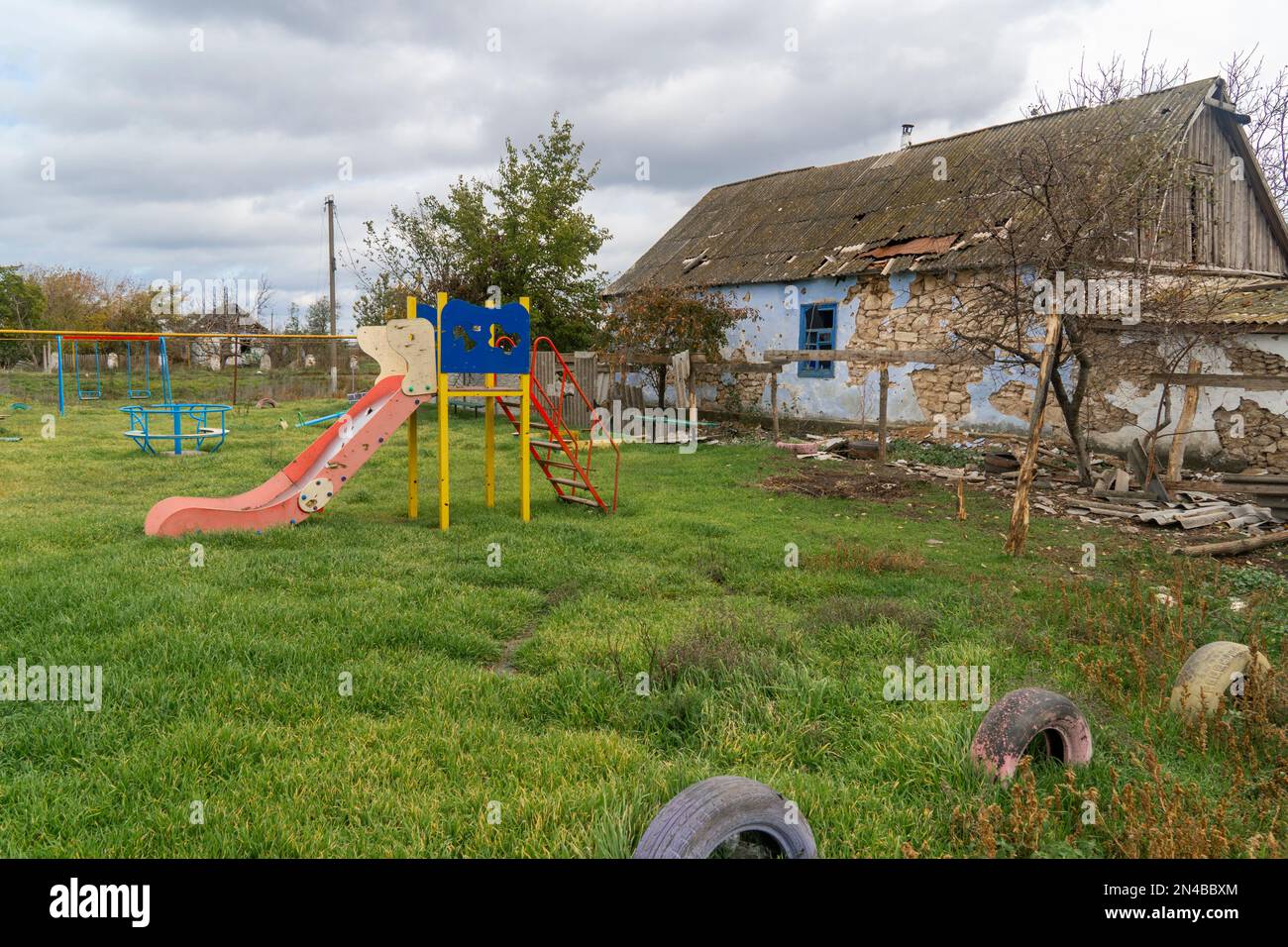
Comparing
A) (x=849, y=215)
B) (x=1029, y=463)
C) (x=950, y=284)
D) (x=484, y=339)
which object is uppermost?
(x=849, y=215)

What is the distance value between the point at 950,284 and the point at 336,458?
9253mm

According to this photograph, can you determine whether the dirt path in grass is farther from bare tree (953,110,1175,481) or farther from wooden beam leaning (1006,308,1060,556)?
bare tree (953,110,1175,481)

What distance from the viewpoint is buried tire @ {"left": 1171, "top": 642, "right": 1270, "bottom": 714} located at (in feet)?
13.6

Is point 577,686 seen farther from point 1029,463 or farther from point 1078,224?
point 1078,224

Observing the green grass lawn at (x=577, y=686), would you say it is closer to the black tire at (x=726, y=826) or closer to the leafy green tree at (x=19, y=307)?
the black tire at (x=726, y=826)

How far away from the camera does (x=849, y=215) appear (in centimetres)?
1944

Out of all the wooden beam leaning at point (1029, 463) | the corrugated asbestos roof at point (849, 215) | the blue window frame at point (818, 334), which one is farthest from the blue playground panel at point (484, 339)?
the blue window frame at point (818, 334)

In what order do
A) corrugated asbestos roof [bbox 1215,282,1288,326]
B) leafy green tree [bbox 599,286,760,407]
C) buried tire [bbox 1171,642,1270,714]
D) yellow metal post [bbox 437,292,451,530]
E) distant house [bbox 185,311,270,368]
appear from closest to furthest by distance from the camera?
buried tire [bbox 1171,642,1270,714], yellow metal post [bbox 437,292,451,530], corrugated asbestos roof [bbox 1215,282,1288,326], leafy green tree [bbox 599,286,760,407], distant house [bbox 185,311,270,368]

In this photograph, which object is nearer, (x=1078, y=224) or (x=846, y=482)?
(x=1078, y=224)

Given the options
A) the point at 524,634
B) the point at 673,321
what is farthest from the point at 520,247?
the point at 524,634

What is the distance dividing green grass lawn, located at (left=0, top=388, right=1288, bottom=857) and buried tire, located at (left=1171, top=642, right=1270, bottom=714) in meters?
0.13

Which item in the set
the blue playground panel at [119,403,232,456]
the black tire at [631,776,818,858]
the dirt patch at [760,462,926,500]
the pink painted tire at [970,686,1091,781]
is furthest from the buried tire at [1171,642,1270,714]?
the blue playground panel at [119,403,232,456]

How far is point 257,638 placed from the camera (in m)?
4.86

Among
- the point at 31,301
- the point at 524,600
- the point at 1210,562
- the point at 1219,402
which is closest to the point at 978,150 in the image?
the point at 1219,402
